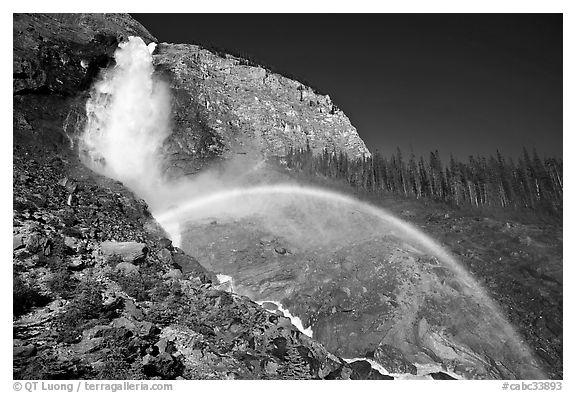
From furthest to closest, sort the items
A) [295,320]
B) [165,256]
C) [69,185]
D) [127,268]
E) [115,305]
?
[69,185]
[295,320]
[165,256]
[127,268]
[115,305]

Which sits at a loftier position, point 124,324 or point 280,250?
point 280,250

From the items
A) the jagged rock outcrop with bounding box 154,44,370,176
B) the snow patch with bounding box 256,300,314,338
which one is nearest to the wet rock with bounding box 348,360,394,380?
the snow patch with bounding box 256,300,314,338

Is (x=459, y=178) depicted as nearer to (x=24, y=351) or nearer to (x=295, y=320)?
(x=295, y=320)

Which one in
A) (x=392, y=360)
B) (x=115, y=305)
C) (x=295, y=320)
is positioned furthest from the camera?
(x=295, y=320)

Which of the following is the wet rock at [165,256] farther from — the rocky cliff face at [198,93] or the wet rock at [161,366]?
the rocky cliff face at [198,93]

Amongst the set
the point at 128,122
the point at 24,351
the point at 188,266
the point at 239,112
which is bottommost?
the point at 24,351

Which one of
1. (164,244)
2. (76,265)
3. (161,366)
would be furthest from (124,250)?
(161,366)

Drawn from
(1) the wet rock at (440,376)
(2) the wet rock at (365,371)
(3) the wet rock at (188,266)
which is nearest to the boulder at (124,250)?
(3) the wet rock at (188,266)
